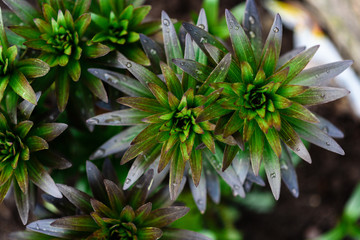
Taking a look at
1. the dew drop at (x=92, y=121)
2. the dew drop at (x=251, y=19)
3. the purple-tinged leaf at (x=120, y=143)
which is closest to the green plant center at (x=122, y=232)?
the purple-tinged leaf at (x=120, y=143)

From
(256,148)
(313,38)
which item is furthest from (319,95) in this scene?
(313,38)

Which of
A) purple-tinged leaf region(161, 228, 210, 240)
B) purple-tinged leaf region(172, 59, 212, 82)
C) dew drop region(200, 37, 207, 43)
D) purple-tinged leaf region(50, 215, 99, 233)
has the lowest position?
purple-tinged leaf region(50, 215, 99, 233)

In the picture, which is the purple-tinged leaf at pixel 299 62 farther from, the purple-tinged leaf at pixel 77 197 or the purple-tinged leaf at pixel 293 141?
the purple-tinged leaf at pixel 77 197

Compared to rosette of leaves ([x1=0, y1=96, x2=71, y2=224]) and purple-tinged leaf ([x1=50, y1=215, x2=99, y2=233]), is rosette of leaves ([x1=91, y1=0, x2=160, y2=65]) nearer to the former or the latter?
rosette of leaves ([x1=0, y1=96, x2=71, y2=224])

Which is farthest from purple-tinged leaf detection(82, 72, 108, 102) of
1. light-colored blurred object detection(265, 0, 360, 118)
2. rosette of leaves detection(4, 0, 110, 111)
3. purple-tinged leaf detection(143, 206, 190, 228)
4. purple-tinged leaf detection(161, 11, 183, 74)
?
light-colored blurred object detection(265, 0, 360, 118)

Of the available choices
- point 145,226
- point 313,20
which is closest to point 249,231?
point 313,20

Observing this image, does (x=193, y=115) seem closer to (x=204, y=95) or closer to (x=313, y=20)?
(x=204, y=95)
